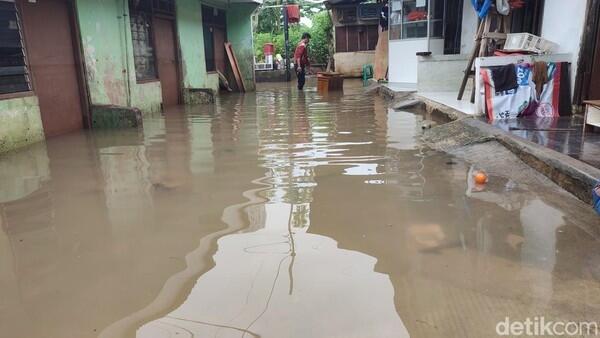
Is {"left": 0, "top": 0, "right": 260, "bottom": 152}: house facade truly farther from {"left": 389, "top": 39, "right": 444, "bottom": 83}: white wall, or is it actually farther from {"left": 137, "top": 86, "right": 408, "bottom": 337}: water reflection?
{"left": 389, "top": 39, "right": 444, "bottom": 83}: white wall

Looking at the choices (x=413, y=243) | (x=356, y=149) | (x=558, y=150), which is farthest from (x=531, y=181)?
(x=356, y=149)

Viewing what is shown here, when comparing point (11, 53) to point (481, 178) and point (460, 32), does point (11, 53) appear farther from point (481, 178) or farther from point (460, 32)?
point (460, 32)

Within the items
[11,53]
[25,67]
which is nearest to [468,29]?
[25,67]

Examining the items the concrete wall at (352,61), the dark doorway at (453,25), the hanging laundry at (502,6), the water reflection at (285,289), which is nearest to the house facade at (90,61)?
the water reflection at (285,289)

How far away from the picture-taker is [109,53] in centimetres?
886

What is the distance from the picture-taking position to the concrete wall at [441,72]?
33.5ft

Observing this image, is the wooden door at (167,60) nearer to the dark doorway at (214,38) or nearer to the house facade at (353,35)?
the dark doorway at (214,38)

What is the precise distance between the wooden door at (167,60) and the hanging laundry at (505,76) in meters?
7.83

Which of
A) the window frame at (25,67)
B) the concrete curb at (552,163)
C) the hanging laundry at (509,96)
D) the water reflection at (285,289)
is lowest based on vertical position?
the water reflection at (285,289)

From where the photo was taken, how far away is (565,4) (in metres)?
6.86

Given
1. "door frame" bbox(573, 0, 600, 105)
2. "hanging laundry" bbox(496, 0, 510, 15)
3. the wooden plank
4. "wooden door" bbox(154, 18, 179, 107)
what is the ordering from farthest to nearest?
→ the wooden plank, "wooden door" bbox(154, 18, 179, 107), "hanging laundry" bbox(496, 0, 510, 15), "door frame" bbox(573, 0, 600, 105)

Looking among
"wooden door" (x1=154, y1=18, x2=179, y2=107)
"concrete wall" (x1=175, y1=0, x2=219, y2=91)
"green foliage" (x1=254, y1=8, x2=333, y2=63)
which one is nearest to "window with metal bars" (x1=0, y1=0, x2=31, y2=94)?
"wooden door" (x1=154, y1=18, x2=179, y2=107)

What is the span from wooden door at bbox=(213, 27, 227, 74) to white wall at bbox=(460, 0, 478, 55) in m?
7.97

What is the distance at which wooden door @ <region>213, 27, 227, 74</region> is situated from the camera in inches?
611
